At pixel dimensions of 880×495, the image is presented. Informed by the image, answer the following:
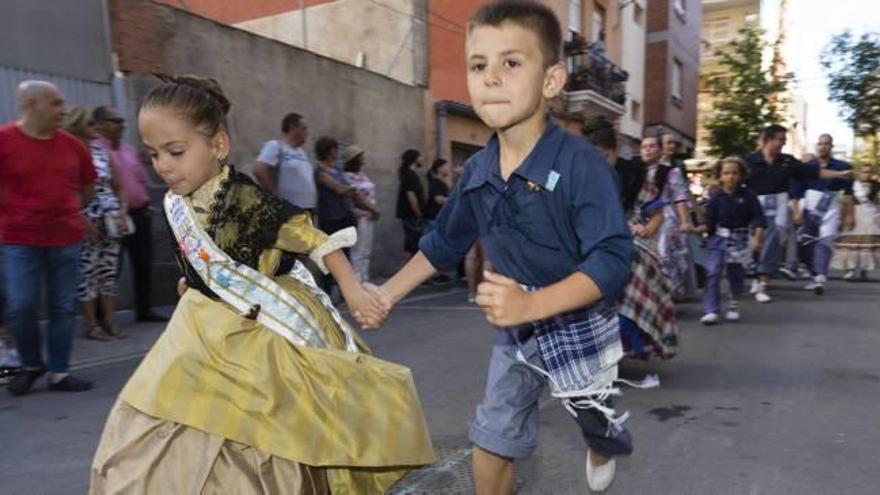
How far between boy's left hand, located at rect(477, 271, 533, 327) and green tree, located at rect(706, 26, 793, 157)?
20.2m

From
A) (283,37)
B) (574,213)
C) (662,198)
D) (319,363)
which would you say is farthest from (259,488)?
(283,37)

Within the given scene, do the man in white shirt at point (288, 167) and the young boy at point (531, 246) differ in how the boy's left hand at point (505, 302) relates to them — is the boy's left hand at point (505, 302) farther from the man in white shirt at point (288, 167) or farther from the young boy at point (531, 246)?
the man in white shirt at point (288, 167)

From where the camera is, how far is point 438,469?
310cm

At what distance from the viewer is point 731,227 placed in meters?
7.02

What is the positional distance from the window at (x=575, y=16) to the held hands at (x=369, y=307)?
17.6 m

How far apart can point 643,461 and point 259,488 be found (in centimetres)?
205

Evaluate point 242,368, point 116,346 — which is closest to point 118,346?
point 116,346

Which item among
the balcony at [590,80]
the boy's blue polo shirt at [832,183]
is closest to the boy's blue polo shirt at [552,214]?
the boy's blue polo shirt at [832,183]

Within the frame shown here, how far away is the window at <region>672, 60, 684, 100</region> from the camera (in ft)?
83.2

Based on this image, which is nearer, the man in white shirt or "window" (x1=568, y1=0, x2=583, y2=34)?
the man in white shirt

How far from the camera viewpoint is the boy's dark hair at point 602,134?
4.54 meters

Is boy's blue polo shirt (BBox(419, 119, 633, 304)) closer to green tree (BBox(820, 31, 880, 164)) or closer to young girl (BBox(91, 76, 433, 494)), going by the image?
young girl (BBox(91, 76, 433, 494))

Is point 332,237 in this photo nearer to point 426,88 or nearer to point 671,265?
point 671,265

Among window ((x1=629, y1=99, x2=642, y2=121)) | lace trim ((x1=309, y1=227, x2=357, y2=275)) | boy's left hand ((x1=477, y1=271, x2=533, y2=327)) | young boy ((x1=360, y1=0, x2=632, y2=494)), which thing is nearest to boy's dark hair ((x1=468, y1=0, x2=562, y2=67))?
young boy ((x1=360, y1=0, x2=632, y2=494))
